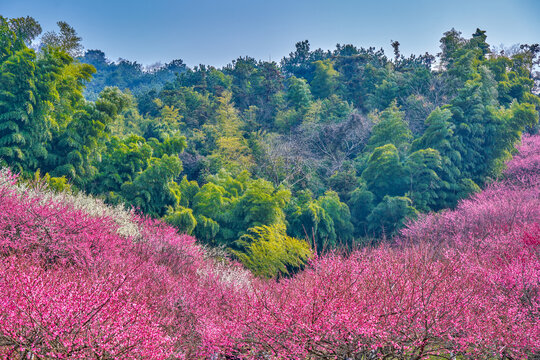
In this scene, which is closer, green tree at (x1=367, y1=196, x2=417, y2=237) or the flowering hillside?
the flowering hillside

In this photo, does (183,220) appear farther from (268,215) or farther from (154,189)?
(268,215)

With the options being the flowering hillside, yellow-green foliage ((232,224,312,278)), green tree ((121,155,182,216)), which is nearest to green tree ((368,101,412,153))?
yellow-green foliage ((232,224,312,278))

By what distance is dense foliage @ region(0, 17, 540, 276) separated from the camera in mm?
13250

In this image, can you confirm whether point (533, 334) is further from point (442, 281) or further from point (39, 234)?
point (39, 234)

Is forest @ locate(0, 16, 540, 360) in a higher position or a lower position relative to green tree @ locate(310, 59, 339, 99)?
lower

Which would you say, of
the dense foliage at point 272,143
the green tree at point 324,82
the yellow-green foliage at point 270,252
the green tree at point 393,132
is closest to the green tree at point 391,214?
the dense foliage at point 272,143

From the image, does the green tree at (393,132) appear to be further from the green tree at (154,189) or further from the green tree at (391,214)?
the green tree at (154,189)

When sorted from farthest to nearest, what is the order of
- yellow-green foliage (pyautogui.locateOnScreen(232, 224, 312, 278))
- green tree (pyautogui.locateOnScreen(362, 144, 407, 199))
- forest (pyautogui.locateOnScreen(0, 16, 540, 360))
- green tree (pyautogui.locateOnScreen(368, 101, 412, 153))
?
green tree (pyautogui.locateOnScreen(368, 101, 412, 153)) < green tree (pyautogui.locateOnScreen(362, 144, 407, 199)) < yellow-green foliage (pyautogui.locateOnScreen(232, 224, 312, 278)) < forest (pyautogui.locateOnScreen(0, 16, 540, 360))

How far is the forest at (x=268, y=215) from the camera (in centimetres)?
404

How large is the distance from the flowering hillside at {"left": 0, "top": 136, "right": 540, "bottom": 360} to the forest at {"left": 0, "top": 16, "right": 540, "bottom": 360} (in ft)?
0.13

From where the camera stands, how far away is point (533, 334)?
421cm

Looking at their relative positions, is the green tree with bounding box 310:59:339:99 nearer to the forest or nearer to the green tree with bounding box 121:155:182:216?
the forest

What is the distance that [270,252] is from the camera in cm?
1307

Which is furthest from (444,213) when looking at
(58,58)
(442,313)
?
(58,58)
